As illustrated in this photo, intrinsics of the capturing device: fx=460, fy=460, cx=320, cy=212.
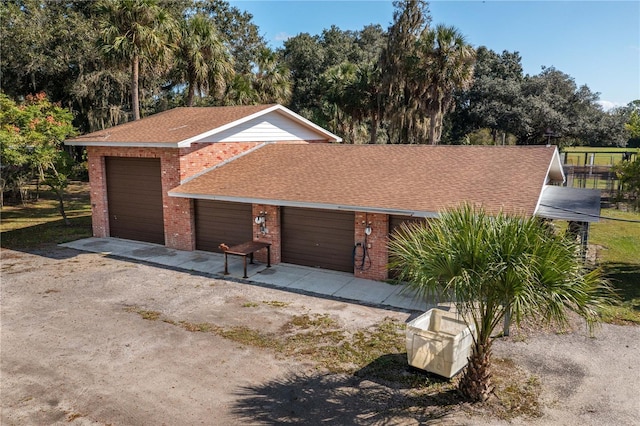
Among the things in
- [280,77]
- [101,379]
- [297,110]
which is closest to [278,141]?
[280,77]

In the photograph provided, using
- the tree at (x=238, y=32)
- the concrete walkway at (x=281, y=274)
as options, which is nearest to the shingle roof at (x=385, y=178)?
the concrete walkway at (x=281, y=274)

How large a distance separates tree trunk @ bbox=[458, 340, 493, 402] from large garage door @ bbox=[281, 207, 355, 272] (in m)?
6.35

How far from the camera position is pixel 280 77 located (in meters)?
27.8

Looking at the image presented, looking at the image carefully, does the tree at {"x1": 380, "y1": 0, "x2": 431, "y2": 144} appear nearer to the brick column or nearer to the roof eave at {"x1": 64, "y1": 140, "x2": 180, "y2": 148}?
the roof eave at {"x1": 64, "y1": 140, "x2": 180, "y2": 148}

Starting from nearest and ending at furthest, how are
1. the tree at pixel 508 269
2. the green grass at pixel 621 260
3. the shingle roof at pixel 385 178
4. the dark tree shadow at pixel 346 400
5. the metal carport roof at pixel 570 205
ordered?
the tree at pixel 508 269, the dark tree shadow at pixel 346 400, the green grass at pixel 621 260, the metal carport roof at pixel 570 205, the shingle roof at pixel 385 178

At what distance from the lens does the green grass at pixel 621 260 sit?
33.7ft

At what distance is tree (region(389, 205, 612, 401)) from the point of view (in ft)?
18.5

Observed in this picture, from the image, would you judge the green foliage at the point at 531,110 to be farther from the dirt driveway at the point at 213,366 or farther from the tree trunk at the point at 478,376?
the tree trunk at the point at 478,376

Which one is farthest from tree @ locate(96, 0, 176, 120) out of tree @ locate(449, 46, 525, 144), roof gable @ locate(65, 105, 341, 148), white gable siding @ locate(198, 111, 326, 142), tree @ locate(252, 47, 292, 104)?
tree @ locate(449, 46, 525, 144)

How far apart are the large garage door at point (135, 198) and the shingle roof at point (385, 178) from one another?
210 cm

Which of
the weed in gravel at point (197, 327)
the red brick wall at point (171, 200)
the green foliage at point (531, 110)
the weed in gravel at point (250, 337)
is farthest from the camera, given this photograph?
the green foliage at point (531, 110)

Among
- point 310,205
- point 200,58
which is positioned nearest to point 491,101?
point 200,58

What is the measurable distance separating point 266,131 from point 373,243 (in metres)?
8.04

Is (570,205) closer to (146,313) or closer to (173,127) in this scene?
(146,313)
